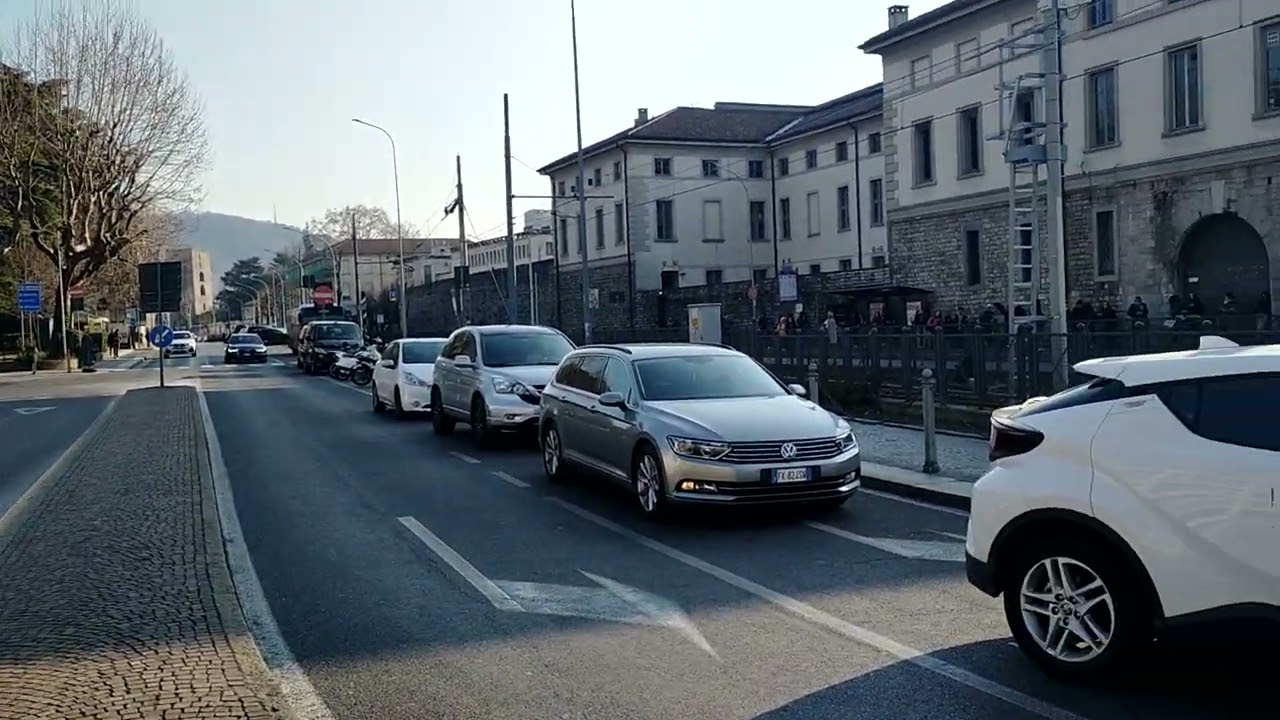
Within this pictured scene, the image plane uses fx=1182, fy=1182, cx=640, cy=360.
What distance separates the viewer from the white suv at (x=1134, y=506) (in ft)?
16.3

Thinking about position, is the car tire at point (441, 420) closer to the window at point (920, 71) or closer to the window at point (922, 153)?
the window at point (922, 153)

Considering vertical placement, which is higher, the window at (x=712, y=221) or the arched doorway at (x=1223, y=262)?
the window at (x=712, y=221)

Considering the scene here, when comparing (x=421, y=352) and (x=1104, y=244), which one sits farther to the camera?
(x=1104, y=244)

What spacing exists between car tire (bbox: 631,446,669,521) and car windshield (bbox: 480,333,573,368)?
6919mm

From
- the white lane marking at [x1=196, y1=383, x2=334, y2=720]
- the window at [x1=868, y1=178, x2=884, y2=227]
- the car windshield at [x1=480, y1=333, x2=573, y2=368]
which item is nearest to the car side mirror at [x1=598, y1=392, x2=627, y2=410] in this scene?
the white lane marking at [x1=196, y1=383, x2=334, y2=720]

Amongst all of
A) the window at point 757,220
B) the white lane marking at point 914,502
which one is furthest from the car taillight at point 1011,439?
the window at point 757,220

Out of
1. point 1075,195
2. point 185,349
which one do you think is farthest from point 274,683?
point 185,349

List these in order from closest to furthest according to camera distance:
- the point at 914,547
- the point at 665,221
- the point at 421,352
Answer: the point at 914,547
the point at 421,352
the point at 665,221

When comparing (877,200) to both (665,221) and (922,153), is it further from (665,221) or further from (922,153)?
(665,221)

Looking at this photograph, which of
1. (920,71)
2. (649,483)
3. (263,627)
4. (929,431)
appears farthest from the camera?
(920,71)

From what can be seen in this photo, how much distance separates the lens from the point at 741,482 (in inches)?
388

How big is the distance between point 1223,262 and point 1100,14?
351 inches

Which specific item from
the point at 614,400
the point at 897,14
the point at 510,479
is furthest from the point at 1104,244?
the point at 614,400

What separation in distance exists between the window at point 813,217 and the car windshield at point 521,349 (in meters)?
48.1
